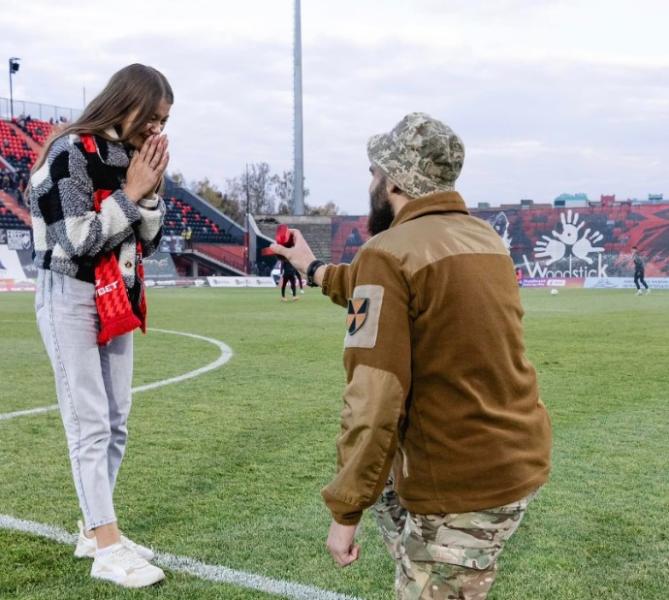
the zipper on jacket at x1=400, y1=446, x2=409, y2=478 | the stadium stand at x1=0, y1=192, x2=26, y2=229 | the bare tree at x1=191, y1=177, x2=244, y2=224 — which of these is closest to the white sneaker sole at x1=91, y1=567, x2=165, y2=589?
the zipper on jacket at x1=400, y1=446, x2=409, y2=478

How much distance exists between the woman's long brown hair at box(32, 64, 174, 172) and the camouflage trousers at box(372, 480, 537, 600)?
1.94m

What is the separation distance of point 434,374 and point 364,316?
0.23 meters

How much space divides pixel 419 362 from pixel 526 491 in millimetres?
442

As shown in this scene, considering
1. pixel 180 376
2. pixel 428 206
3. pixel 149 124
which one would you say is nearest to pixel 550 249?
pixel 180 376

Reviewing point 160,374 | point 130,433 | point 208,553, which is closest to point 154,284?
point 160,374

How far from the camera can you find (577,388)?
8.27 meters

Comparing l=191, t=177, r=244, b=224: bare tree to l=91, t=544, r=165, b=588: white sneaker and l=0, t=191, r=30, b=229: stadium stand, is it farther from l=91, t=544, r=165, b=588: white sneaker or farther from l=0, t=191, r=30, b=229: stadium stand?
l=91, t=544, r=165, b=588: white sneaker

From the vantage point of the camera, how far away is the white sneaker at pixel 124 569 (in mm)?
3312

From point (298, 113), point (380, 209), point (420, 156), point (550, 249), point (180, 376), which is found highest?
point (298, 113)

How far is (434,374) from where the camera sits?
1983mm

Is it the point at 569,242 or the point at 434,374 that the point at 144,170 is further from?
the point at 569,242

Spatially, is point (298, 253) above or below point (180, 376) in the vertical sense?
above

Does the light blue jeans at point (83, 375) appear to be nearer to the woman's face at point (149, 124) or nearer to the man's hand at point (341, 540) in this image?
the woman's face at point (149, 124)

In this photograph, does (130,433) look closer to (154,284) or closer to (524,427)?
(524,427)
